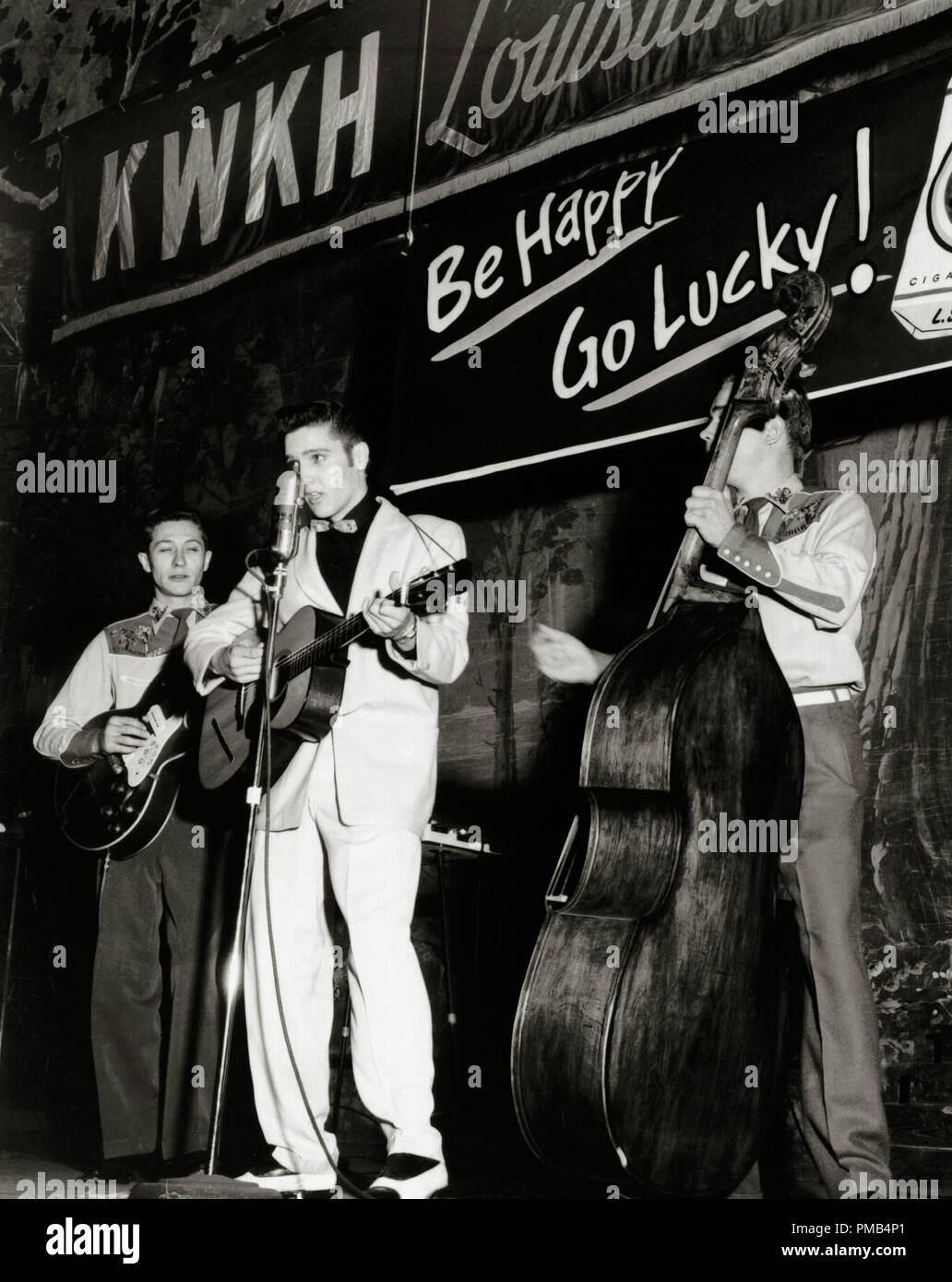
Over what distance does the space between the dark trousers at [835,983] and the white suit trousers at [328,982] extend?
87 centimetres

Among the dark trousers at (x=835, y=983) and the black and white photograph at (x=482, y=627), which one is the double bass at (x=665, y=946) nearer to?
the black and white photograph at (x=482, y=627)

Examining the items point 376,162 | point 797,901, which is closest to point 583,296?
point 376,162

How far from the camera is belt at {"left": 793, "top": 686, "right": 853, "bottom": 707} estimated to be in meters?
3.23

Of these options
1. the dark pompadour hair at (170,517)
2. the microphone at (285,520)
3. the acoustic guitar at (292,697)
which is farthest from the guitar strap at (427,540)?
the dark pompadour hair at (170,517)

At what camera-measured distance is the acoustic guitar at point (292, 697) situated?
3490 mm

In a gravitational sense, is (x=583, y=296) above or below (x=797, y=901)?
above

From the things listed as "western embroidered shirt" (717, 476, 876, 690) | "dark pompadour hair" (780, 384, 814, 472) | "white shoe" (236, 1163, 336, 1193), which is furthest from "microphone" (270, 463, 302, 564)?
"white shoe" (236, 1163, 336, 1193)

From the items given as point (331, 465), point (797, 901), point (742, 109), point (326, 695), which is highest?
point (742, 109)

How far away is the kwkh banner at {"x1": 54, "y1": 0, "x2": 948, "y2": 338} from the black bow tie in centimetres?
115

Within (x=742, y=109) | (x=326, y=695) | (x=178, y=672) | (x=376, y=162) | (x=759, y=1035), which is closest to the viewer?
(x=759, y=1035)

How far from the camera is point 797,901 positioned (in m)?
3.07

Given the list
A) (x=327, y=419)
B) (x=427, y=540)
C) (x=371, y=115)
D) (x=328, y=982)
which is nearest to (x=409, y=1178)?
(x=328, y=982)
